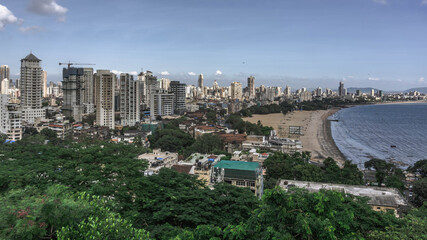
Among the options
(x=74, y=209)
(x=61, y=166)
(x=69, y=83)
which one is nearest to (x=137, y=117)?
(x=69, y=83)

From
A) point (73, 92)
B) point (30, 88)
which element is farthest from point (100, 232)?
point (73, 92)

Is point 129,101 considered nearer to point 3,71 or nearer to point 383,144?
point 383,144

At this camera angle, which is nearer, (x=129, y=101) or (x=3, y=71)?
(x=129, y=101)

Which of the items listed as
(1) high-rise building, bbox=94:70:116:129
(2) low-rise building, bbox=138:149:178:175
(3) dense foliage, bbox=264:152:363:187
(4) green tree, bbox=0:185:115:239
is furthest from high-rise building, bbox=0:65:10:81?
(4) green tree, bbox=0:185:115:239

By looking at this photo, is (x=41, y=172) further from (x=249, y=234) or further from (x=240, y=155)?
(x=240, y=155)

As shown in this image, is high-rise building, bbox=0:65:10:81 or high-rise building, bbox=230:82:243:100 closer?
high-rise building, bbox=0:65:10:81

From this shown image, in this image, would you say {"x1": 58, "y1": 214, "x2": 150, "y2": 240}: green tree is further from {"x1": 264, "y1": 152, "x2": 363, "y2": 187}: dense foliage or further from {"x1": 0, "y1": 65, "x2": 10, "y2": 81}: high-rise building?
{"x1": 0, "y1": 65, "x2": 10, "y2": 81}: high-rise building
